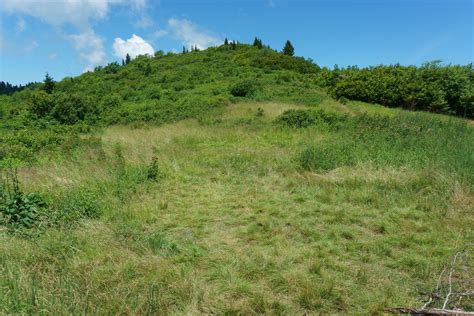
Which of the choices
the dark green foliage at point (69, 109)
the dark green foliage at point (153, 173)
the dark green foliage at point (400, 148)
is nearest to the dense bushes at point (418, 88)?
the dark green foliage at point (400, 148)

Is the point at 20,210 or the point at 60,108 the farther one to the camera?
the point at 60,108

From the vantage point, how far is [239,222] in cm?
504

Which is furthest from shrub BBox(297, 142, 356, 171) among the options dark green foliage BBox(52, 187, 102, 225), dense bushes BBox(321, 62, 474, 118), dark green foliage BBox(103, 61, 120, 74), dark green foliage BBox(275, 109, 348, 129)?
dark green foliage BBox(103, 61, 120, 74)

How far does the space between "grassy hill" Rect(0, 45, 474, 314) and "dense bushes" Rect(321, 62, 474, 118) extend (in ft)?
46.6

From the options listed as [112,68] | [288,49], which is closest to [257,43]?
[288,49]

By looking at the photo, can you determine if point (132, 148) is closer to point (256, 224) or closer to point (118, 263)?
point (256, 224)

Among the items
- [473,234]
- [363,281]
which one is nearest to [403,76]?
[473,234]

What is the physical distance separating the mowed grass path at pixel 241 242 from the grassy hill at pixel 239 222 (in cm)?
2

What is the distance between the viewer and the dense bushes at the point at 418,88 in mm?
23203

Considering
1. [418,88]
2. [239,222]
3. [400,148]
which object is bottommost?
[239,222]

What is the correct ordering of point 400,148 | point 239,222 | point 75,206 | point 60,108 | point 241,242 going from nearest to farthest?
1. point 241,242
2. point 75,206
3. point 239,222
4. point 400,148
5. point 60,108

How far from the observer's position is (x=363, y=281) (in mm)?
3439

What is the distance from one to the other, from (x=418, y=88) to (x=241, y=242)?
23.2 m

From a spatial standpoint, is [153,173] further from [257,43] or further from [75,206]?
[257,43]
